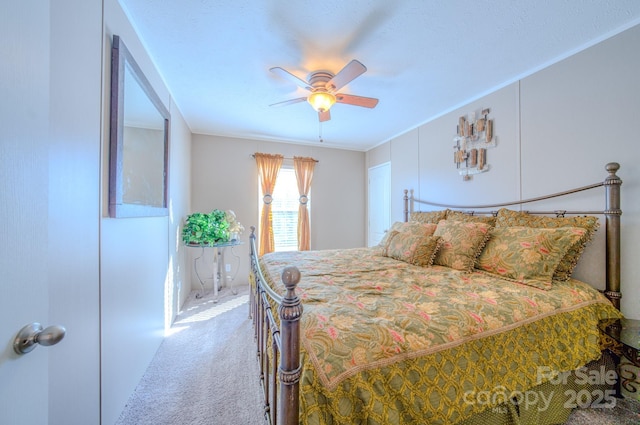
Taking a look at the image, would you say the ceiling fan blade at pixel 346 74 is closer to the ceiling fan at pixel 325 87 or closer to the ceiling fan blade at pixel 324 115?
the ceiling fan at pixel 325 87

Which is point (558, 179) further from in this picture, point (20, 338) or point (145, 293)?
point (145, 293)

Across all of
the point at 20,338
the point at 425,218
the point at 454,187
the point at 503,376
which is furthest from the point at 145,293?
the point at 454,187

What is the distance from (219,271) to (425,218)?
10.6 feet

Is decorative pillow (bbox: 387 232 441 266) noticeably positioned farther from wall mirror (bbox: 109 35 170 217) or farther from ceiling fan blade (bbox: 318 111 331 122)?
wall mirror (bbox: 109 35 170 217)

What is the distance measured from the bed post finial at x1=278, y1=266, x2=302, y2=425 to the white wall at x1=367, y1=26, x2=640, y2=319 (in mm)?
2381

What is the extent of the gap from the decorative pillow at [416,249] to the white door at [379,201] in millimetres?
1887

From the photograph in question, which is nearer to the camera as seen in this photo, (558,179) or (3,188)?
(3,188)

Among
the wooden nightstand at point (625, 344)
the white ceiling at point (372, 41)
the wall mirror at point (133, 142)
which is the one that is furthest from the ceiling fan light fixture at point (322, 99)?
the wooden nightstand at point (625, 344)

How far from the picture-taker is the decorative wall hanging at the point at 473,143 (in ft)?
8.64

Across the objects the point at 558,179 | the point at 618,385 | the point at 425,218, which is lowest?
the point at 618,385

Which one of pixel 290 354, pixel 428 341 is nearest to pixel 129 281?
pixel 290 354

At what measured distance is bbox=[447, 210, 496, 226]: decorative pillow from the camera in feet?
7.82

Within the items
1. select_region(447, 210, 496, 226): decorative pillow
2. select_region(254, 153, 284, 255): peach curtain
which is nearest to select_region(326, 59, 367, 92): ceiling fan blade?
select_region(447, 210, 496, 226): decorative pillow

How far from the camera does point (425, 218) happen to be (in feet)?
10.1
